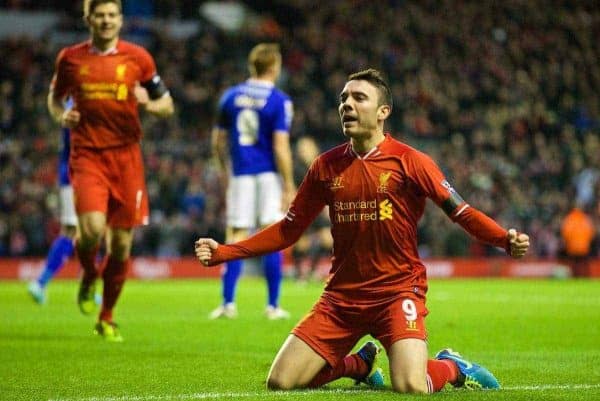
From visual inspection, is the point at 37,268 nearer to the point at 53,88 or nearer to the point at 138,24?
the point at 138,24

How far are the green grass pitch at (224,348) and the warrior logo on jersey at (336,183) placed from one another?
3.72ft

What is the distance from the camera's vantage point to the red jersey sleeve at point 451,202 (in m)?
6.14

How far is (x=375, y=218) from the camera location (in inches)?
259

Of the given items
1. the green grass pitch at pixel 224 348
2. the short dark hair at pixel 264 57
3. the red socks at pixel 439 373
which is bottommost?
the green grass pitch at pixel 224 348

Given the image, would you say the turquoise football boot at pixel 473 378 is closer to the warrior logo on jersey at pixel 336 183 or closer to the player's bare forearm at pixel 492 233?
the player's bare forearm at pixel 492 233

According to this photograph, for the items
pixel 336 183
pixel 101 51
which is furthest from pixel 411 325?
pixel 101 51

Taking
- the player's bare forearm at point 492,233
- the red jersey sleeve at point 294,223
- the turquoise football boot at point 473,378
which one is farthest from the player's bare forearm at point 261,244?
the turquoise football boot at point 473,378

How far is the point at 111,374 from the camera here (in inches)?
287

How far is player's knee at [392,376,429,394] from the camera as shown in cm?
616

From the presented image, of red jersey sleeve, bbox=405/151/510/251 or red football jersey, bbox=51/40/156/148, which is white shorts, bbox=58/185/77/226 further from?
red jersey sleeve, bbox=405/151/510/251

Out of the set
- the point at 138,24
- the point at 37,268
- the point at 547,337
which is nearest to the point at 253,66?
the point at 547,337

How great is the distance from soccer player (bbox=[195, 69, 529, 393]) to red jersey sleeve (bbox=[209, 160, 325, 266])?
0.01 m

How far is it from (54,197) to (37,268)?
1509 mm

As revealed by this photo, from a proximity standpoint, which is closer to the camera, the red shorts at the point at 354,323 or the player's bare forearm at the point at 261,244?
the red shorts at the point at 354,323
